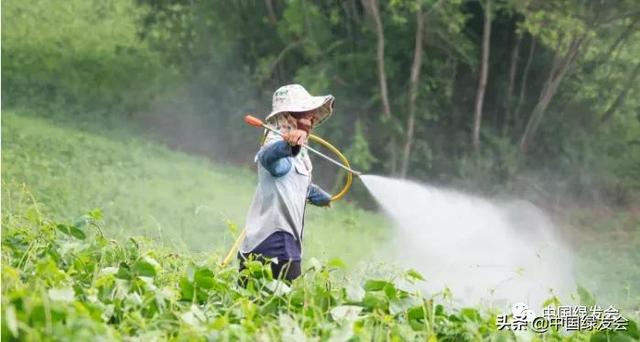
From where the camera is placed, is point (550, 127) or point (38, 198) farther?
point (550, 127)

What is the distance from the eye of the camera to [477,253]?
712 cm

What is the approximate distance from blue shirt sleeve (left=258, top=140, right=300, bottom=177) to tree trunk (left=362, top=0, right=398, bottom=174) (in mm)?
4658

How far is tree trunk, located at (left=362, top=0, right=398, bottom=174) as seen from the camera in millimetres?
8062

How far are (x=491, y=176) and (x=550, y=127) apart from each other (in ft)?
2.15

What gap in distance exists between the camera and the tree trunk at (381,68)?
317 inches

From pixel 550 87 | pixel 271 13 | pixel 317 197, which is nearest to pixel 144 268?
pixel 317 197

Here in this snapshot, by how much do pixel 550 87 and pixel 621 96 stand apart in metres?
0.57

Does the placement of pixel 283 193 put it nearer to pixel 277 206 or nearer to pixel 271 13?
pixel 277 206

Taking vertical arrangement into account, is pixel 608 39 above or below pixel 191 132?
above

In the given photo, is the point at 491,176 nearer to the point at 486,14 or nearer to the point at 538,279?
the point at 486,14

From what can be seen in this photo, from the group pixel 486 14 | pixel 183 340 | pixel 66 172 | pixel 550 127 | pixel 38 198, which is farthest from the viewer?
pixel 550 127

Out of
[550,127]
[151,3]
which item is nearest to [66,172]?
[151,3]

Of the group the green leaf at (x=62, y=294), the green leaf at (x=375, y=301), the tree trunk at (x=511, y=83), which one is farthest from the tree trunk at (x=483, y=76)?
the green leaf at (x=62, y=294)

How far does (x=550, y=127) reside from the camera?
28.6 feet
